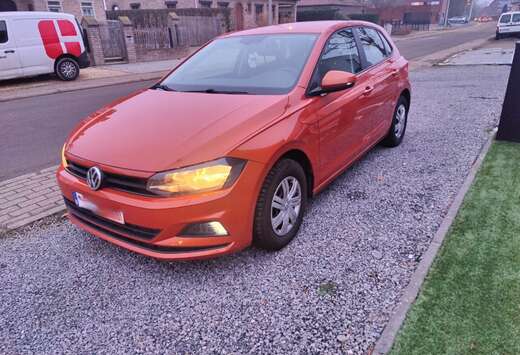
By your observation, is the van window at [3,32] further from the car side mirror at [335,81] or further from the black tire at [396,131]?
the car side mirror at [335,81]

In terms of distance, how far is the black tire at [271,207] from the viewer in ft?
9.30

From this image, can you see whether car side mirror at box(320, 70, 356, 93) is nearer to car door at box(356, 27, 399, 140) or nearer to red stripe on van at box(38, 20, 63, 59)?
car door at box(356, 27, 399, 140)

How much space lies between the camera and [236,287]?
279 centimetres

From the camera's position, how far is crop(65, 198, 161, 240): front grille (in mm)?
2619

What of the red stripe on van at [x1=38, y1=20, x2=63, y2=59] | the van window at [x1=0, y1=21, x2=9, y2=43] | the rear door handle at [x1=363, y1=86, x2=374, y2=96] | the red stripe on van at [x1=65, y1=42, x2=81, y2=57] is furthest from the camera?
the red stripe on van at [x1=65, y1=42, x2=81, y2=57]

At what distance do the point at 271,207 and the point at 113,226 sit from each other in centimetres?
117

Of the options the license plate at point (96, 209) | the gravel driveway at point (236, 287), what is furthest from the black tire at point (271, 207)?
the license plate at point (96, 209)

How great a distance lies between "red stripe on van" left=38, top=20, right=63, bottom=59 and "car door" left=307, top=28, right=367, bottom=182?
39.6 feet

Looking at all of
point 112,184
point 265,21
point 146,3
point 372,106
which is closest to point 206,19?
point 146,3

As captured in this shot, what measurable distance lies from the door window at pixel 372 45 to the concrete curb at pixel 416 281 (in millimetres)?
1775

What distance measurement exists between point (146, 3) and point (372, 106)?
1199 inches

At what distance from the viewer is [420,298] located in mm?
2555

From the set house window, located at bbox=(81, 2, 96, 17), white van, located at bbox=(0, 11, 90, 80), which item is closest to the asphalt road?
white van, located at bbox=(0, 11, 90, 80)

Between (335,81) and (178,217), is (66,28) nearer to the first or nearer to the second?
(335,81)
